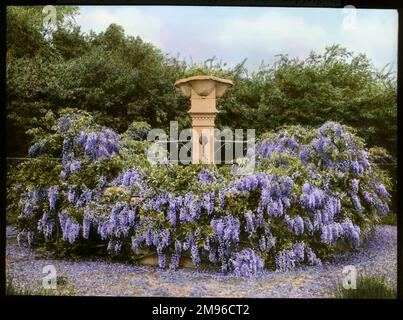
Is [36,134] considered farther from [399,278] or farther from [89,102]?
[399,278]

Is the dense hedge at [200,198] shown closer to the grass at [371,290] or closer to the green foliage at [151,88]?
the green foliage at [151,88]

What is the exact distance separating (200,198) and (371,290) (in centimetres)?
154

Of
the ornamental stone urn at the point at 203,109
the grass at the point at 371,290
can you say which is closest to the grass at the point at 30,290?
the ornamental stone urn at the point at 203,109

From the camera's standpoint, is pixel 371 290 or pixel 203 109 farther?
pixel 203 109

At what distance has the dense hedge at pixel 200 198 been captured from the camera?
14.9ft

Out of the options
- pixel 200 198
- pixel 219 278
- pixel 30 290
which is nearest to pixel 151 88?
pixel 200 198

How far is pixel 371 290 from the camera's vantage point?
4539 millimetres

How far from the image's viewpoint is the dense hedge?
4.53 meters

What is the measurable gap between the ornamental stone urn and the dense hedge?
0.14m

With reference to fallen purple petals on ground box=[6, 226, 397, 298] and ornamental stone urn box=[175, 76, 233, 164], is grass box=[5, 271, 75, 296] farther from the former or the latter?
ornamental stone urn box=[175, 76, 233, 164]

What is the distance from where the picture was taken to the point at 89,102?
4637 mm

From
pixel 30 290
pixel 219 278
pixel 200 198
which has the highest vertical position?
pixel 200 198

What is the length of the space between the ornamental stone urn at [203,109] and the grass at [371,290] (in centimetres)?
152

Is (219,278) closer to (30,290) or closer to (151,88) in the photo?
(30,290)
